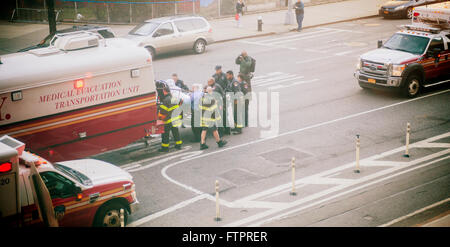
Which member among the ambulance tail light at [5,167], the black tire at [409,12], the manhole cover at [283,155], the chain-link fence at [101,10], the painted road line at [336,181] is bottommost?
the painted road line at [336,181]

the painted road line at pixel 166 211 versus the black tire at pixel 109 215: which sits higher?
the black tire at pixel 109 215

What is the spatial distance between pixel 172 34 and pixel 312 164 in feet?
44.4

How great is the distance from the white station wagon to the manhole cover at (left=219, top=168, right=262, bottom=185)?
40.4ft

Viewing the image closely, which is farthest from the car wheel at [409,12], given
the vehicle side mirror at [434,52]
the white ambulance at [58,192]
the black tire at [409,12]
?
the white ambulance at [58,192]

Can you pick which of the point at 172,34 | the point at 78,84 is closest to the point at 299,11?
→ the point at 172,34

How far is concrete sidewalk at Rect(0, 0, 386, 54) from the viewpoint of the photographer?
91.2 feet

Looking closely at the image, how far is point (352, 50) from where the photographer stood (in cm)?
2452

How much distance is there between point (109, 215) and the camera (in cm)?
911

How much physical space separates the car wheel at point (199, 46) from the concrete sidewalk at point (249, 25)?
3.00 metres

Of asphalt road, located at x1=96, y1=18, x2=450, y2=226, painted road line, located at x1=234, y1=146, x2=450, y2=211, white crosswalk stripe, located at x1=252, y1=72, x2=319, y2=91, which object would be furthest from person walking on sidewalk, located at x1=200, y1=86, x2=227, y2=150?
white crosswalk stripe, located at x1=252, y1=72, x2=319, y2=91

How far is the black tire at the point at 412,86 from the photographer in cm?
1694

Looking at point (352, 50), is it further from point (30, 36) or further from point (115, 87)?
point (30, 36)

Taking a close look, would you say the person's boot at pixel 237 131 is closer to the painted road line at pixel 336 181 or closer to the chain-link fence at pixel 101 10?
the painted road line at pixel 336 181
